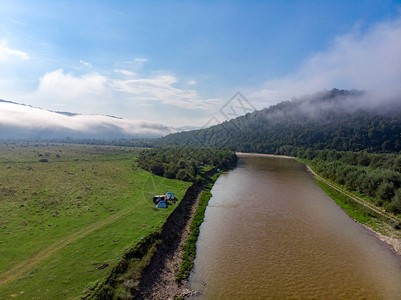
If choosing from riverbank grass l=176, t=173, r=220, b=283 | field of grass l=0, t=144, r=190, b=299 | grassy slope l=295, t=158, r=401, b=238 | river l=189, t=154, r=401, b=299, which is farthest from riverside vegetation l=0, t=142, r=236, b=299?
grassy slope l=295, t=158, r=401, b=238

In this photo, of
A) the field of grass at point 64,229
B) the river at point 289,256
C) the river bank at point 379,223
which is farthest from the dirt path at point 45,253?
the river bank at point 379,223

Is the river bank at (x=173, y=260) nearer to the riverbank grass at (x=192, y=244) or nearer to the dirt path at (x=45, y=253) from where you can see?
the riverbank grass at (x=192, y=244)

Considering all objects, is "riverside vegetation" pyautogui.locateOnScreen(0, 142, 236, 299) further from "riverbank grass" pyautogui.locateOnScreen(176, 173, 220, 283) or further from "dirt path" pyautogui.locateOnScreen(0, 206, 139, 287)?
"riverbank grass" pyautogui.locateOnScreen(176, 173, 220, 283)

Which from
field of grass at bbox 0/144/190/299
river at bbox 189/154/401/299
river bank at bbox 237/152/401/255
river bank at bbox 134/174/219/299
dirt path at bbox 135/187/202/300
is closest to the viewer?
field of grass at bbox 0/144/190/299

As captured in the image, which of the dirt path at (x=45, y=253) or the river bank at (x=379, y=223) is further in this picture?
the river bank at (x=379, y=223)

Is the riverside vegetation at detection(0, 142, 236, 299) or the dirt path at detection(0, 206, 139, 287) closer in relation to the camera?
the riverside vegetation at detection(0, 142, 236, 299)

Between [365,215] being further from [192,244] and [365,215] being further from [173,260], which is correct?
[173,260]

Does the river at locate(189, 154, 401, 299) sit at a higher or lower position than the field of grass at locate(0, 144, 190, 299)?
lower

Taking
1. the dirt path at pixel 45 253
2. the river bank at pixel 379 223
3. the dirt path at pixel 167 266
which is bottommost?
the dirt path at pixel 167 266

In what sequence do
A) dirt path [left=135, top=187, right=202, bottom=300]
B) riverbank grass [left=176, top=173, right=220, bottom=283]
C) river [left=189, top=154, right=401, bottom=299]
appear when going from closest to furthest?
dirt path [left=135, top=187, right=202, bottom=300]
river [left=189, top=154, right=401, bottom=299]
riverbank grass [left=176, top=173, right=220, bottom=283]
